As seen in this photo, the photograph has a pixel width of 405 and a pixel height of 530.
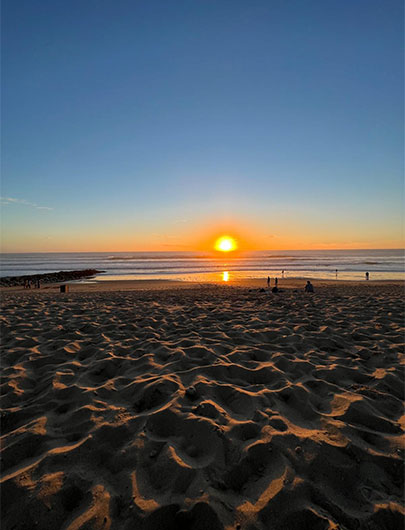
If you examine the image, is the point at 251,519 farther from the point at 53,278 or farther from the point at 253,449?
the point at 53,278

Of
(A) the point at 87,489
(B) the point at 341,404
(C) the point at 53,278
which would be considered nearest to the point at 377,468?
(B) the point at 341,404

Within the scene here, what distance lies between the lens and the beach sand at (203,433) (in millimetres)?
1839

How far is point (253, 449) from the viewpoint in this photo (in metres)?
2.33

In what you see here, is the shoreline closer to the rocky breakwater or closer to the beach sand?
the rocky breakwater

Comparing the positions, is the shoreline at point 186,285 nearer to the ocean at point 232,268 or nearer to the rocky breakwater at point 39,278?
the rocky breakwater at point 39,278

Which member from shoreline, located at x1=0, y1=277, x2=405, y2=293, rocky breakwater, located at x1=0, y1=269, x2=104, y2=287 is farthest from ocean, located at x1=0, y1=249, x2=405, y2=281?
shoreline, located at x1=0, y1=277, x2=405, y2=293

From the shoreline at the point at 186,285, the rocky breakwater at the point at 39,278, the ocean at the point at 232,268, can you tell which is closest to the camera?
the shoreline at the point at 186,285

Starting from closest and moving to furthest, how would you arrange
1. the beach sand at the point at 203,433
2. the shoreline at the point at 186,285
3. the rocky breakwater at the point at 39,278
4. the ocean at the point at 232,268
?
the beach sand at the point at 203,433 < the shoreline at the point at 186,285 < the rocky breakwater at the point at 39,278 < the ocean at the point at 232,268

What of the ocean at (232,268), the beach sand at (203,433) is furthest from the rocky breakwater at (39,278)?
the beach sand at (203,433)

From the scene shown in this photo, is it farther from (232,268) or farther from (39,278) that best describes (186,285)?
(232,268)

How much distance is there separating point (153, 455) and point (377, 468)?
1.76m

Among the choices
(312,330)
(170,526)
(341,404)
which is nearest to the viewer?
(170,526)

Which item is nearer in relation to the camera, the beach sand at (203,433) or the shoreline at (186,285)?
the beach sand at (203,433)

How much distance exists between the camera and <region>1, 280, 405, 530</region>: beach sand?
1.84 metres
